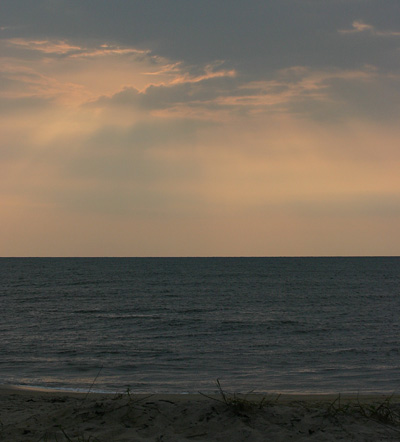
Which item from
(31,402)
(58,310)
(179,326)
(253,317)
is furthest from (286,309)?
(31,402)

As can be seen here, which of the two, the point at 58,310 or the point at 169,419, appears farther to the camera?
the point at 58,310

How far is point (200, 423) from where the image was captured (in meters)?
7.82

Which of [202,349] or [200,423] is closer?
[200,423]

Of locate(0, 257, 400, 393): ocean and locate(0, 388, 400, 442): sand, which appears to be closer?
locate(0, 388, 400, 442): sand

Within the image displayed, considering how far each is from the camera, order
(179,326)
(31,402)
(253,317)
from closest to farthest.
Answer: (31,402)
(179,326)
(253,317)

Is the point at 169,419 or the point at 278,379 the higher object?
the point at 169,419

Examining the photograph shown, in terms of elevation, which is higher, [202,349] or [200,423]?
[200,423]

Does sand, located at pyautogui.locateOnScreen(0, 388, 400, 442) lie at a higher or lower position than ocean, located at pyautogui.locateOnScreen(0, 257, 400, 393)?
higher

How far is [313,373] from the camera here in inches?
693

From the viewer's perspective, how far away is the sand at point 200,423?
727 centimetres

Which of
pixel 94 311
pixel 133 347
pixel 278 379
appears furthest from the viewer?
pixel 94 311

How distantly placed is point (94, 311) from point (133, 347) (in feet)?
60.5

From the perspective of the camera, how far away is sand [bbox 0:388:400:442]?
Result: 727cm

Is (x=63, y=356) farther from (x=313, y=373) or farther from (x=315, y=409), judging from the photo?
(x=315, y=409)
